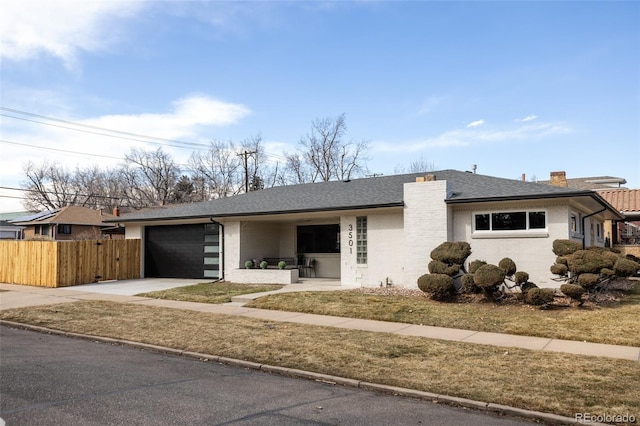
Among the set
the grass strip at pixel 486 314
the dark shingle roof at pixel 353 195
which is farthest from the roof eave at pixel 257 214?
the grass strip at pixel 486 314

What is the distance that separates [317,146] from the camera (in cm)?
4609

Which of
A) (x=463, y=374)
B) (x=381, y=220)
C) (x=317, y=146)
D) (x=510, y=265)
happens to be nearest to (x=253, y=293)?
(x=381, y=220)

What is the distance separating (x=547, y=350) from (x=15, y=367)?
8.42 m

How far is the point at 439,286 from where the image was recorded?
1315cm

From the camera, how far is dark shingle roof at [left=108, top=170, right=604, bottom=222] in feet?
48.5

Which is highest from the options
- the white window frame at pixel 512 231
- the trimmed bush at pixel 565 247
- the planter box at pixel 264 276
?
the white window frame at pixel 512 231

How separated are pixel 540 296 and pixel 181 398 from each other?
9094 mm

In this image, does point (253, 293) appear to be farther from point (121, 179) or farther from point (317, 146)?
point (121, 179)

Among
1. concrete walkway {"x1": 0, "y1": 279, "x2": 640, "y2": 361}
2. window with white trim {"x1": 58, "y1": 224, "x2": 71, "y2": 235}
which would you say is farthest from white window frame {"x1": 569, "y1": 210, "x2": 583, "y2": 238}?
window with white trim {"x1": 58, "y1": 224, "x2": 71, "y2": 235}

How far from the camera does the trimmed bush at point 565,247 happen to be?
42.3 ft

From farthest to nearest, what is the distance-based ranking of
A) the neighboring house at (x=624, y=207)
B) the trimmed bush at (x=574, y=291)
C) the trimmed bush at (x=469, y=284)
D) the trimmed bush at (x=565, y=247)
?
the neighboring house at (x=624, y=207), the trimmed bush at (x=469, y=284), the trimmed bush at (x=565, y=247), the trimmed bush at (x=574, y=291)

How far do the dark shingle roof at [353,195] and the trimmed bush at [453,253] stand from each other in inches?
64.1

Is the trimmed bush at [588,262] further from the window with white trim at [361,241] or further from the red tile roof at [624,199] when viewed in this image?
the red tile roof at [624,199]

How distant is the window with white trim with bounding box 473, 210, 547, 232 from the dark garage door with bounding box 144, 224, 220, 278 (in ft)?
36.8
